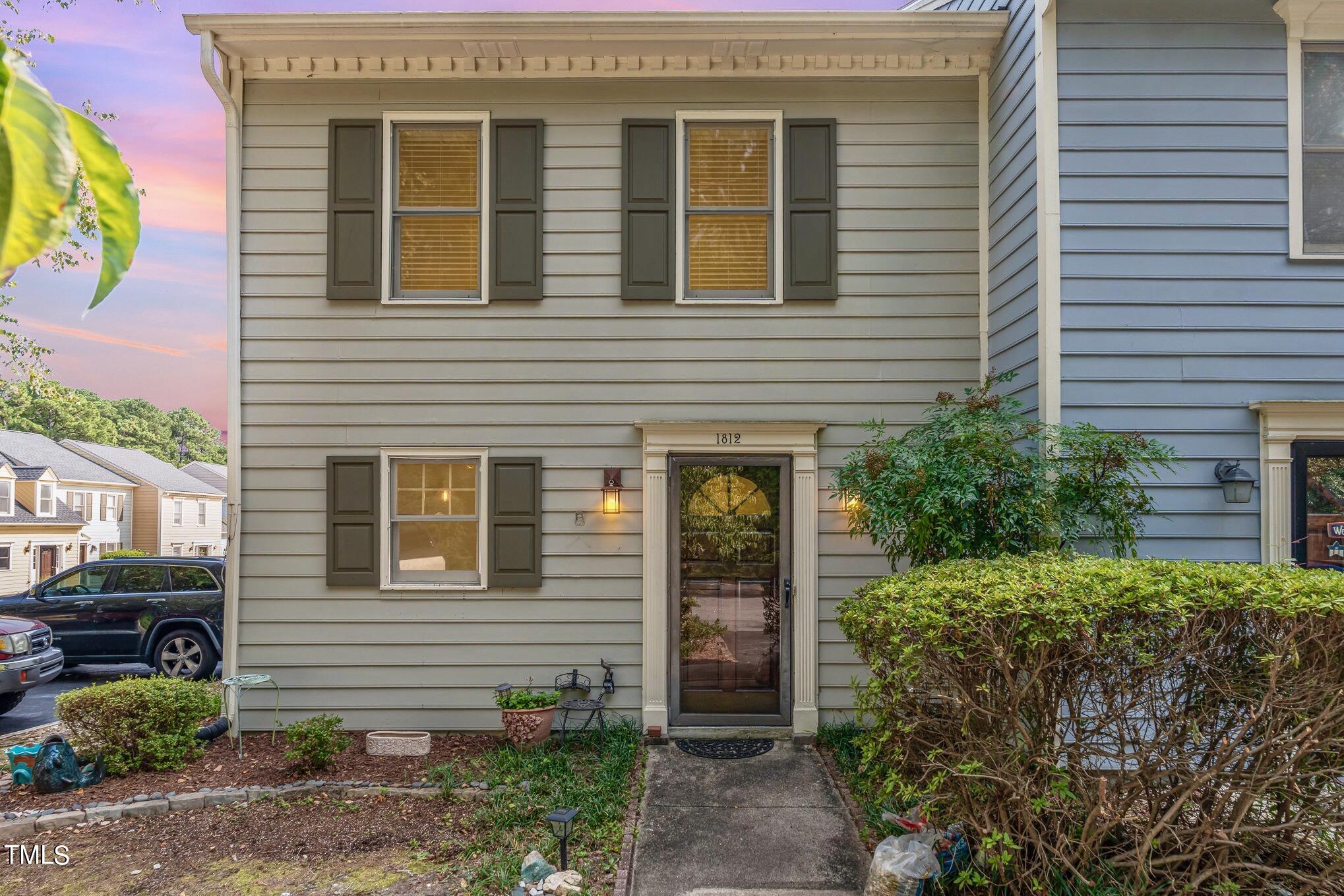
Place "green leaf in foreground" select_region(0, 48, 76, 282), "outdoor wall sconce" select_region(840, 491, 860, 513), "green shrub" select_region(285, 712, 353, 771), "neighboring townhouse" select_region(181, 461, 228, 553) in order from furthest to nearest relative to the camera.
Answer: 1. "neighboring townhouse" select_region(181, 461, 228, 553)
2. "outdoor wall sconce" select_region(840, 491, 860, 513)
3. "green shrub" select_region(285, 712, 353, 771)
4. "green leaf in foreground" select_region(0, 48, 76, 282)

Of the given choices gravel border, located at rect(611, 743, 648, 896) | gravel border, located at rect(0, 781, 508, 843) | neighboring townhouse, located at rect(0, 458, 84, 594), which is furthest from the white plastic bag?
neighboring townhouse, located at rect(0, 458, 84, 594)

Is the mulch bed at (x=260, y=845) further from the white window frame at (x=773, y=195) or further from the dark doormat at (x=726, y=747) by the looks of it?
the white window frame at (x=773, y=195)

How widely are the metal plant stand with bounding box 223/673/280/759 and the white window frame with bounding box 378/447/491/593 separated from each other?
41.2 inches

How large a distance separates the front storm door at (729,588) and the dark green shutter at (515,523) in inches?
40.5

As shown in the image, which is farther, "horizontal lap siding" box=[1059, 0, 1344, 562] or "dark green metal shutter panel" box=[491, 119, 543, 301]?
"dark green metal shutter panel" box=[491, 119, 543, 301]

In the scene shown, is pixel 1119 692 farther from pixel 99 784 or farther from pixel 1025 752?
pixel 99 784

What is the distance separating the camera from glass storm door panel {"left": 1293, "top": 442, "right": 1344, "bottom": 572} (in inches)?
182

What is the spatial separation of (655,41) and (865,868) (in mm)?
5483

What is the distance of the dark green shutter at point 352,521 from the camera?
5.68 metres

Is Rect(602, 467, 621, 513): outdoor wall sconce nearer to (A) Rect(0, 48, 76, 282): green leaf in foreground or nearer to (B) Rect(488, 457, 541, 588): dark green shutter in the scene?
(B) Rect(488, 457, 541, 588): dark green shutter

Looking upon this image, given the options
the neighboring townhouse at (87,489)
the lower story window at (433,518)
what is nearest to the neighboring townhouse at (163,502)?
the neighboring townhouse at (87,489)

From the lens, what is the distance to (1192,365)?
186 inches

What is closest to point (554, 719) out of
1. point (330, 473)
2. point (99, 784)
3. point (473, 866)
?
point (473, 866)

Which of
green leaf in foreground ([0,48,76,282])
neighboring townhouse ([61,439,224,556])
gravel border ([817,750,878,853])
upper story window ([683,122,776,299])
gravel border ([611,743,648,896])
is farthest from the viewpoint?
neighboring townhouse ([61,439,224,556])
